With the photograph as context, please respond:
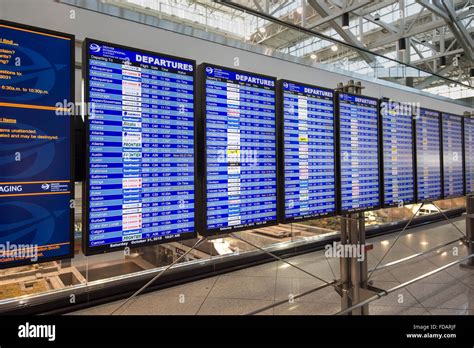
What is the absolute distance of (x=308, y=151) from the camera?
2.55m

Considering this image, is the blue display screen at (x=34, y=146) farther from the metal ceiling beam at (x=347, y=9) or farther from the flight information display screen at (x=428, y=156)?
the metal ceiling beam at (x=347, y=9)

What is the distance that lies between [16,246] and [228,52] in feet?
11.7

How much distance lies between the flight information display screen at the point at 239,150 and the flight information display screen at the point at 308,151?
146 millimetres

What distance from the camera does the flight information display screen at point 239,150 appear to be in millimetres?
2020

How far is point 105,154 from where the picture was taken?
165 cm

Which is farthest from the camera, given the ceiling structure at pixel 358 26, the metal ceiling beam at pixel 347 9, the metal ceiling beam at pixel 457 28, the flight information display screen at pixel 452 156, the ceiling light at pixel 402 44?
the ceiling light at pixel 402 44

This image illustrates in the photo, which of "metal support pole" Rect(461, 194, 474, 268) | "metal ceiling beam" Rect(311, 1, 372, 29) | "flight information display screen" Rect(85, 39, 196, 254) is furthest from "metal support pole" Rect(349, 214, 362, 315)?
"metal ceiling beam" Rect(311, 1, 372, 29)

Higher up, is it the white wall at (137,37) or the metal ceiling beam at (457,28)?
the metal ceiling beam at (457,28)

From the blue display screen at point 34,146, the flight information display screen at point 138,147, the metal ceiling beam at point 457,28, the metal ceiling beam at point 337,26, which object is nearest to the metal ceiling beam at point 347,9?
the metal ceiling beam at point 337,26

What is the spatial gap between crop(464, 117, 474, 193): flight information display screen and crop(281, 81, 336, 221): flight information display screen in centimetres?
290

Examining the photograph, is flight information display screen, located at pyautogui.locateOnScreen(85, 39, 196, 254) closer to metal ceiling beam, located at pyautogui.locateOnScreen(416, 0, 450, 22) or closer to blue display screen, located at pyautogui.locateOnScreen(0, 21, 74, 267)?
blue display screen, located at pyautogui.locateOnScreen(0, 21, 74, 267)

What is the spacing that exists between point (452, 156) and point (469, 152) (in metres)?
0.75

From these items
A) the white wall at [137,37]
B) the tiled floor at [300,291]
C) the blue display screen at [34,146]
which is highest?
the white wall at [137,37]

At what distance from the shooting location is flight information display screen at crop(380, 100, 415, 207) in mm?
3096
